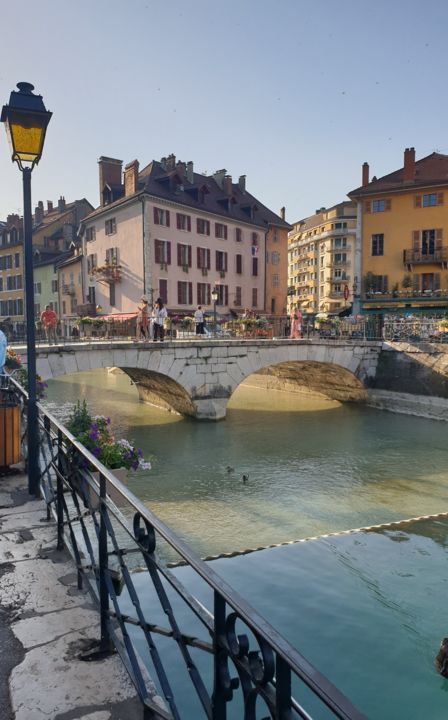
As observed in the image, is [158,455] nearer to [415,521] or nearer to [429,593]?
[415,521]

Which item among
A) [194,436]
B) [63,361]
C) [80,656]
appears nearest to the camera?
[80,656]

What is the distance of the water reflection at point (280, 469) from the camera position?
1073 cm

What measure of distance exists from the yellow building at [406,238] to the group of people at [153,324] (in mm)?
19152

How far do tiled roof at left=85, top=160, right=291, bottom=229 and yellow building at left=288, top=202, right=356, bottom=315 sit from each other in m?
22.3

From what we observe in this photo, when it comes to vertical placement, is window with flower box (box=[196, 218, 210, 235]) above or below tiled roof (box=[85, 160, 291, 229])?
below

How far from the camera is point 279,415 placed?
23469 millimetres

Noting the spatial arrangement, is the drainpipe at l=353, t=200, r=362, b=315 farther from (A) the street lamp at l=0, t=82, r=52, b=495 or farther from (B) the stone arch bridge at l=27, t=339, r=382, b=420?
(A) the street lamp at l=0, t=82, r=52, b=495

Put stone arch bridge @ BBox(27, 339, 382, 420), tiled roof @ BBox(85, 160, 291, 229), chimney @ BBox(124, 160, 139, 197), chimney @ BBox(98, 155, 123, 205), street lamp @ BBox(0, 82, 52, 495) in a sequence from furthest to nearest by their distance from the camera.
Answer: chimney @ BBox(98, 155, 123, 205) < tiled roof @ BBox(85, 160, 291, 229) < chimney @ BBox(124, 160, 139, 197) < stone arch bridge @ BBox(27, 339, 382, 420) < street lamp @ BBox(0, 82, 52, 495)

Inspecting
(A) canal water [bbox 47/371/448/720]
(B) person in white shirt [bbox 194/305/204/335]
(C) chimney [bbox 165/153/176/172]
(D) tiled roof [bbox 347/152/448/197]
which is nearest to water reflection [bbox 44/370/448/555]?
(A) canal water [bbox 47/371/448/720]

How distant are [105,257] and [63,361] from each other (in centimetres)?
2103

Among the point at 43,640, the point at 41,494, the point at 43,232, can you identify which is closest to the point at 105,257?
the point at 43,232

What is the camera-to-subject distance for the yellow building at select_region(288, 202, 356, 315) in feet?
218

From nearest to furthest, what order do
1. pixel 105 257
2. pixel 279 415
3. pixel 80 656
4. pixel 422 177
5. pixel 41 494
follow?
pixel 80 656
pixel 41 494
pixel 279 415
pixel 422 177
pixel 105 257

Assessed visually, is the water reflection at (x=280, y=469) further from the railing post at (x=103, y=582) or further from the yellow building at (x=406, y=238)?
the yellow building at (x=406, y=238)
